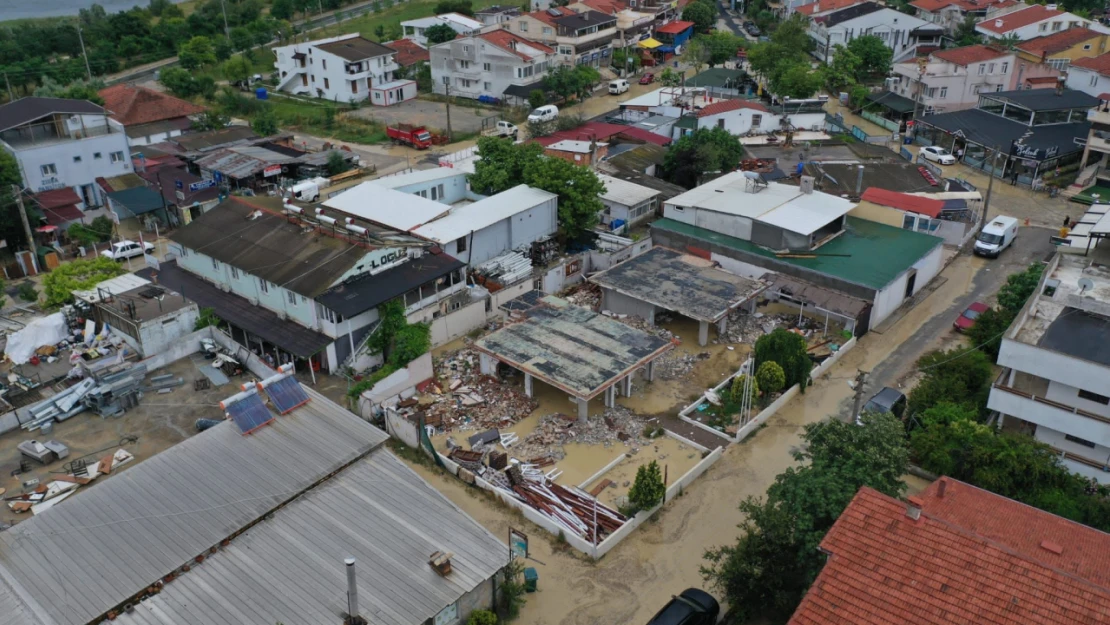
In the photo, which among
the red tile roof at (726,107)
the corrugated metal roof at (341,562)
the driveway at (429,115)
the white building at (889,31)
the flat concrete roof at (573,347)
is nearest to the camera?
the corrugated metal roof at (341,562)

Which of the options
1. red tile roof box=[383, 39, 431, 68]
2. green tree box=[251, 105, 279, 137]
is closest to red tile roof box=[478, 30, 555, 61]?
red tile roof box=[383, 39, 431, 68]

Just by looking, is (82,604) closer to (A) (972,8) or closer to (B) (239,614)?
(B) (239,614)

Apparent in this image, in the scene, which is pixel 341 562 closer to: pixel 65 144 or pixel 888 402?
pixel 888 402

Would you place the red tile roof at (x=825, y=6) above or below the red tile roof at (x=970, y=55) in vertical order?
above

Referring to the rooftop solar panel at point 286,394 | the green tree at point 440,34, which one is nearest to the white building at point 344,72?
the green tree at point 440,34

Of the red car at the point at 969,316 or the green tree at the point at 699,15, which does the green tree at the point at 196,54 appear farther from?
the red car at the point at 969,316
